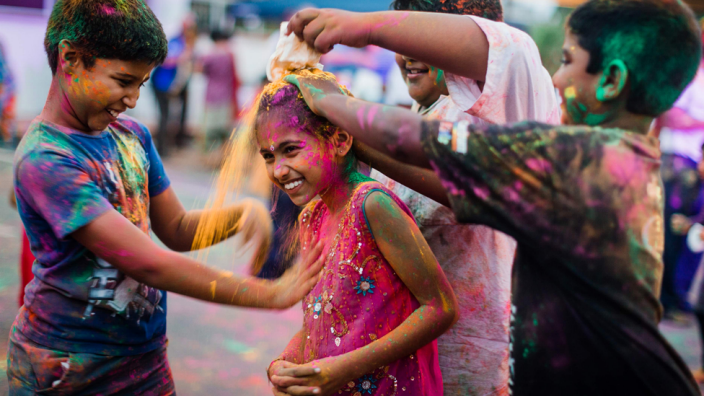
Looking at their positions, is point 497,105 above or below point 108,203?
above

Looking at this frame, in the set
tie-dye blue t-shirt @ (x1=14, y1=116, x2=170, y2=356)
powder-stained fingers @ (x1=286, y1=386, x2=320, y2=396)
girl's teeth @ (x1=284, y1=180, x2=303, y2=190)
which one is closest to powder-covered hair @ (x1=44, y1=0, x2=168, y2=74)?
tie-dye blue t-shirt @ (x1=14, y1=116, x2=170, y2=356)

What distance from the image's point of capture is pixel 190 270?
1.62 m

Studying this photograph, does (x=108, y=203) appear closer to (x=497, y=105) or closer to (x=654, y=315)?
(x=497, y=105)

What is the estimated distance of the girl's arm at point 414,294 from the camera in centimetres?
150

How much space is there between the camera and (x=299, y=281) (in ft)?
5.29

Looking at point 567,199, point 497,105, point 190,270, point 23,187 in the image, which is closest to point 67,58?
point 23,187

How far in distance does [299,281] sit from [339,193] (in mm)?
321

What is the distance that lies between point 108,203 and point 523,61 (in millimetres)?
1262

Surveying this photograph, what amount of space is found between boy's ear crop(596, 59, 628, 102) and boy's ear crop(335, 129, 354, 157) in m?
0.79

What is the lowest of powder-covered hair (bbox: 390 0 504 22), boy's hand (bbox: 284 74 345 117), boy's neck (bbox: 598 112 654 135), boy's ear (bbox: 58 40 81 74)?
boy's ear (bbox: 58 40 81 74)

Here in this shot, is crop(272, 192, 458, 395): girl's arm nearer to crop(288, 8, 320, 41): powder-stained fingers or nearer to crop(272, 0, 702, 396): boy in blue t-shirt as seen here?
crop(272, 0, 702, 396): boy in blue t-shirt

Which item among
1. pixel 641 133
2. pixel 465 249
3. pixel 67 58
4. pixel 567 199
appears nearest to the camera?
pixel 567 199

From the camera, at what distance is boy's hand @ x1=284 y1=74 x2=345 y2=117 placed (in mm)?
1489

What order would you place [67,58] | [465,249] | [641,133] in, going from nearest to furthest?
[641,133] → [67,58] → [465,249]
